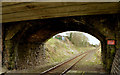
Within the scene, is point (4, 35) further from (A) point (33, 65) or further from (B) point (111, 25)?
(B) point (111, 25)

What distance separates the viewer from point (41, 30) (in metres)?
7.93

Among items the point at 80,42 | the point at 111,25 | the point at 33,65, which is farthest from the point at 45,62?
the point at 80,42

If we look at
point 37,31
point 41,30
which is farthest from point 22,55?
point 41,30

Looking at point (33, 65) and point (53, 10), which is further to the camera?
point (33, 65)

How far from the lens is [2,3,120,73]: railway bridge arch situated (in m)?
5.02

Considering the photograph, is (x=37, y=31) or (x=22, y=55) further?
(x=22, y=55)

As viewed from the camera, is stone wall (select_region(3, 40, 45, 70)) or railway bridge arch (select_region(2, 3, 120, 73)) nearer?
railway bridge arch (select_region(2, 3, 120, 73))

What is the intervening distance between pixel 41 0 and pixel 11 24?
168 inches

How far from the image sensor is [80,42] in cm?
3144

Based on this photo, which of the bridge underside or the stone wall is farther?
the stone wall

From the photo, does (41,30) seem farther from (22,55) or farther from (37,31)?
(22,55)

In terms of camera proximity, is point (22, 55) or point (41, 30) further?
point (22, 55)

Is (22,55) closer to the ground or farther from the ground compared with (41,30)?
closer to the ground

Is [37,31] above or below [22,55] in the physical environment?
above
